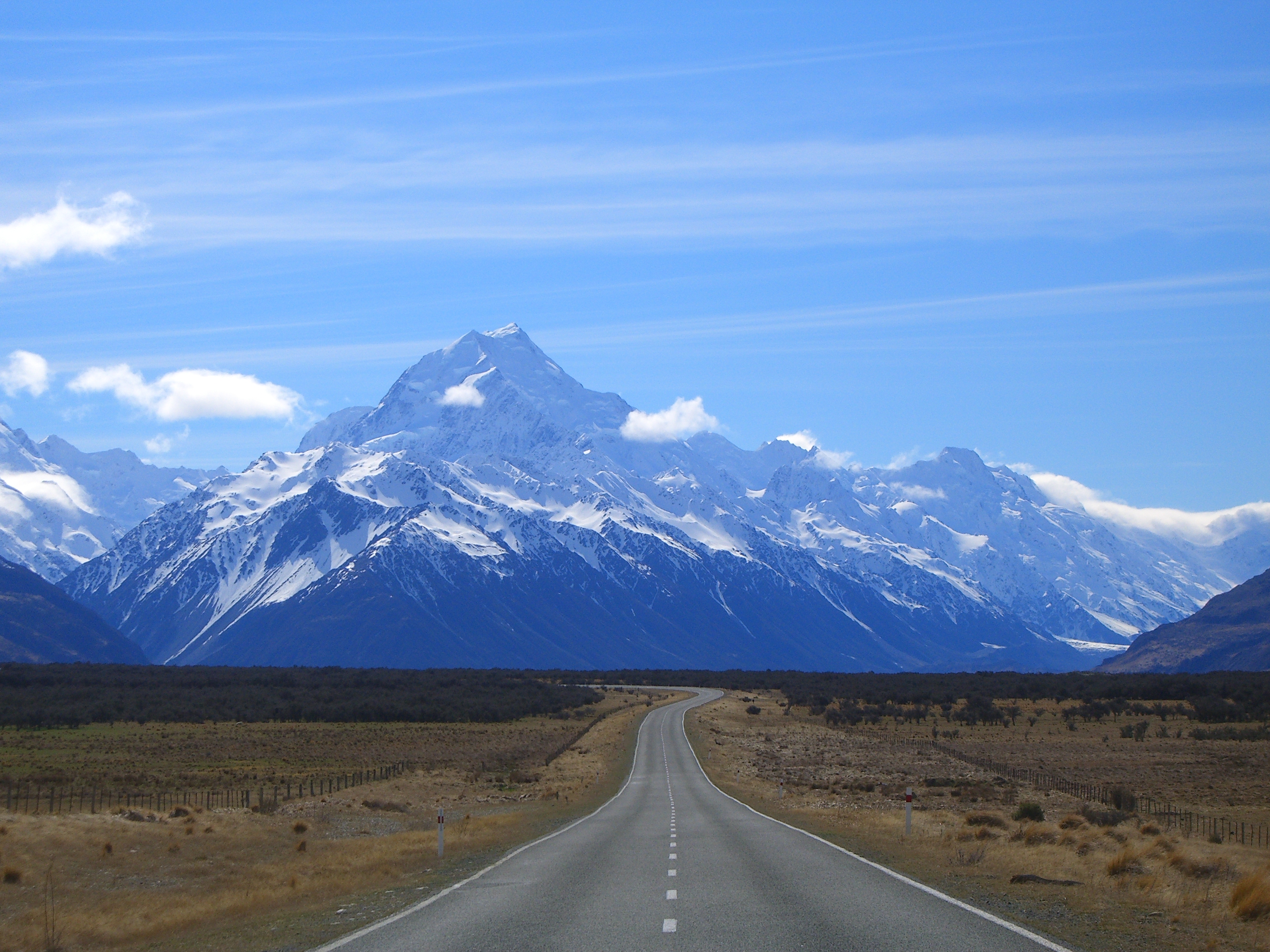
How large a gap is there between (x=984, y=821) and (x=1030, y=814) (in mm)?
1925

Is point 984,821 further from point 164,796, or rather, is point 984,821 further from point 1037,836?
point 164,796

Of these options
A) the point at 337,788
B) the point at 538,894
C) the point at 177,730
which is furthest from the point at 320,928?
the point at 177,730

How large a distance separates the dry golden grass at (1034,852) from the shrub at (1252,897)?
1.6 inches

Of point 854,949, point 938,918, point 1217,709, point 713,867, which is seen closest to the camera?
point 854,949

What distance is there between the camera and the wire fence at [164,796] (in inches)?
1549

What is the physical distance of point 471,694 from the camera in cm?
12544

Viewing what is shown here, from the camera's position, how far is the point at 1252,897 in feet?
51.9

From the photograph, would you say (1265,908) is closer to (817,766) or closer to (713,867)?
(713,867)

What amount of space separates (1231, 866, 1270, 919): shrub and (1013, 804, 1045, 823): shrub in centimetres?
1541

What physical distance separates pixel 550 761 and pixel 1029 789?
27.2 m

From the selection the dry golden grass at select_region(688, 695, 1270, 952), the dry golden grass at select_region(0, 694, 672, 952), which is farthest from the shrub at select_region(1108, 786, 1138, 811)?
the dry golden grass at select_region(0, 694, 672, 952)

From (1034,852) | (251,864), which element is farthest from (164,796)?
(1034,852)

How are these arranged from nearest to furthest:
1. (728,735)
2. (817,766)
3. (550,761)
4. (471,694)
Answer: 1. (817,766)
2. (550,761)
3. (728,735)
4. (471,694)

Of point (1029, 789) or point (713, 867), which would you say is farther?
point (1029, 789)
